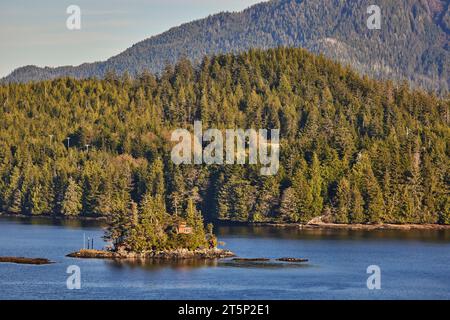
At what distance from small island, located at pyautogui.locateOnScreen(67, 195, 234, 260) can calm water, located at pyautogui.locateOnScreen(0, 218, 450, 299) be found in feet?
14.7

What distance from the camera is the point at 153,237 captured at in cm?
12494

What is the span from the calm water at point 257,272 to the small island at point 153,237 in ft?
14.7

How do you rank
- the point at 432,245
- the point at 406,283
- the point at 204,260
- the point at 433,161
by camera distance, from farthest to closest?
the point at 433,161 → the point at 432,245 → the point at 204,260 → the point at 406,283

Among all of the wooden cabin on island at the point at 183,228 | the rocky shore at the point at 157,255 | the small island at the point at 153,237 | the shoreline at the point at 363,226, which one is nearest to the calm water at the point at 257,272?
the rocky shore at the point at 157,255

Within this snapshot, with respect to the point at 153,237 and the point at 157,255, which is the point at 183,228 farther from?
the point at 157,255

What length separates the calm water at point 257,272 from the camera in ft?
336

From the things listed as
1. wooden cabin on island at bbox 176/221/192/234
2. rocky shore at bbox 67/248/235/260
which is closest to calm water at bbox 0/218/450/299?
rocky shore at bbox 67/248/235/260

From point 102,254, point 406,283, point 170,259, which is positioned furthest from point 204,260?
point 406,283

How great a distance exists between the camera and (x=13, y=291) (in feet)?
336

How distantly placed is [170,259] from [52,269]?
46.4 ft

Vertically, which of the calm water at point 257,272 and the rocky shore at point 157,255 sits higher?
the rocky shore at point 157,255

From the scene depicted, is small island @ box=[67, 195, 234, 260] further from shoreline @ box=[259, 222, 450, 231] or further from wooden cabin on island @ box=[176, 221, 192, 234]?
shoreline @ box=[259, 222, 450, 231]

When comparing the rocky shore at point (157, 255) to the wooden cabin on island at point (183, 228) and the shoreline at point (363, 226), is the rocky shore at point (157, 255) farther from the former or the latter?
the shoreline at point (363, 226)
